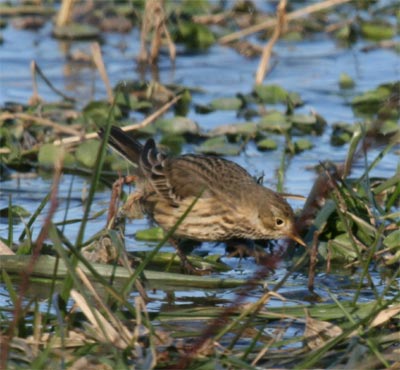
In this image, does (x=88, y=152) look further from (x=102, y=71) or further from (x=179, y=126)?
(x=102, y=71)

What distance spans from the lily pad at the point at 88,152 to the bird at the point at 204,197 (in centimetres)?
A: 76

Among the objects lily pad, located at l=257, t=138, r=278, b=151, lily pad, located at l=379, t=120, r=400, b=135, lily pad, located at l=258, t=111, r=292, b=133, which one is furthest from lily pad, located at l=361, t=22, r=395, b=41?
lily pad, located at l=257, t=138, r=278, b=151

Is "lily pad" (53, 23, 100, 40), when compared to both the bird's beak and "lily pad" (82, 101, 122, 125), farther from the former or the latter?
the bird's beak

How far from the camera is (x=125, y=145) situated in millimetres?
7090

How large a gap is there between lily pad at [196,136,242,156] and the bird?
1.20m

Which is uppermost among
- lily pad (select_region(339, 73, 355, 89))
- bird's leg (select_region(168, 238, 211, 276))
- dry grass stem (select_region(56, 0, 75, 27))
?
dry grass stem (select_region(56, 0, 75, 27))

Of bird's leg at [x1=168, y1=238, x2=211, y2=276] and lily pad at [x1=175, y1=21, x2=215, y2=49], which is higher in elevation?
lily pad at [x1=175, y1=21, x2=215, y2=49]

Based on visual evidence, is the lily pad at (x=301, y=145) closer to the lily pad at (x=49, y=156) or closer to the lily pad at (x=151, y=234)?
the lily pad at (x=49, y=156)

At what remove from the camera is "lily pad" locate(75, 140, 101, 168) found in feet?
25.9

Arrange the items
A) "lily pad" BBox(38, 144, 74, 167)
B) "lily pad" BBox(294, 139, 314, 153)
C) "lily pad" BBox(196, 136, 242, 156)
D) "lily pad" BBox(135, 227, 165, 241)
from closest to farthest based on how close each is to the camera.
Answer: "lily pad" BBox(135, 227, 165, 241)
"lily pad" BBox(38, 144, 74, 167)
"lily pad" BBox(196, 136, 242, 156)
"lily pad" BBox(294, 139, 314, 153)

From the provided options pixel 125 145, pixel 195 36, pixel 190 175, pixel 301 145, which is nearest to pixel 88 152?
pixel 125 145

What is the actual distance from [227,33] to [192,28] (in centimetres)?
45

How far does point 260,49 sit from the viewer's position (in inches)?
463

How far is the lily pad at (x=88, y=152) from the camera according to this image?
7883mm
